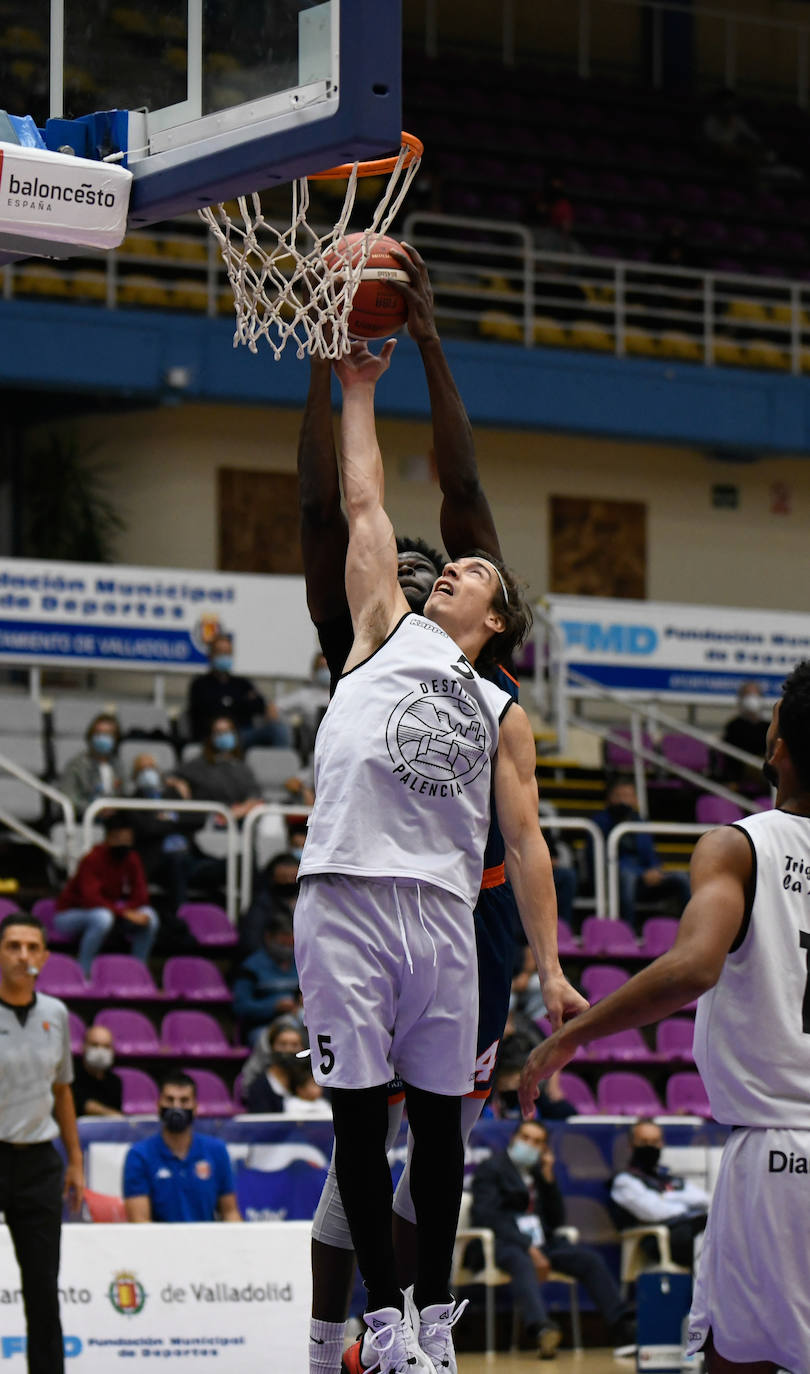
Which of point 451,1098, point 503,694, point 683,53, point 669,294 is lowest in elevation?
point 451,1098

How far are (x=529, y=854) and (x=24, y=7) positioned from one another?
297 centimetres

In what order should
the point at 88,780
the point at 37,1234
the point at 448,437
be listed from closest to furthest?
the point at 448,437, the point at 37,1234, the point at 88,780

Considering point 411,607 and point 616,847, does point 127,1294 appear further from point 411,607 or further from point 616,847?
point 616,847

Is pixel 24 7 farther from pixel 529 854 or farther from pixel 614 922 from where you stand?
pixel 614 922

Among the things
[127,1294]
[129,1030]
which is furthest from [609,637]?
[127,1294]

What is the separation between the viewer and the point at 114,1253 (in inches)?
368

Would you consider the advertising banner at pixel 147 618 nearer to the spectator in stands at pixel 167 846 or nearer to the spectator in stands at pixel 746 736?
the spectator in stands at pixel 167 846

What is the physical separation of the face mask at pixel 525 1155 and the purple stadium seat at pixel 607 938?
10.8 ft

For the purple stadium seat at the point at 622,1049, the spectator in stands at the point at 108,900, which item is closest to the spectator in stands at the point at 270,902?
the spectator in stands at the point at 108,900

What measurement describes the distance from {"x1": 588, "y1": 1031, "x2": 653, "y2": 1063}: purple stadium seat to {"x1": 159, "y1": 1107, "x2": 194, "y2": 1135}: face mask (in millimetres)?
4786

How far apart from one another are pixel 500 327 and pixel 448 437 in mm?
17147

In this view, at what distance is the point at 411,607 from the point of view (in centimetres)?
583

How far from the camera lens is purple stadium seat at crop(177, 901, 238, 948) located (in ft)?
47.7

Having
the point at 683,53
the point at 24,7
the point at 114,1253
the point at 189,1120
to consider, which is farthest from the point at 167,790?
the point at 683,53
